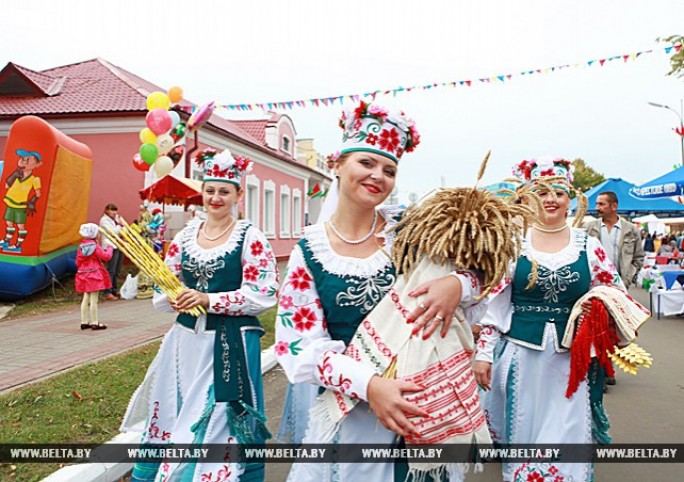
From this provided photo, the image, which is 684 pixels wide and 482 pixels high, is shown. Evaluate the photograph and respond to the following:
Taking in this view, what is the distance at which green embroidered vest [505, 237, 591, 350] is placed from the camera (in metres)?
3.16

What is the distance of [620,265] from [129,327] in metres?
7.04

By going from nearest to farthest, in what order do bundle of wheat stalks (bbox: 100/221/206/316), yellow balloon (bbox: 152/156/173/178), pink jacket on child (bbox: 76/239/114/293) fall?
bundle of wheat stalks (bbox: 100/221/206/316)
pink jacket on child (bbox: 76/239/114/293)
yellow balloon (bbox: 152/156/173/178)

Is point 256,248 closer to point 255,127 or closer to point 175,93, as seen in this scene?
point 175,93

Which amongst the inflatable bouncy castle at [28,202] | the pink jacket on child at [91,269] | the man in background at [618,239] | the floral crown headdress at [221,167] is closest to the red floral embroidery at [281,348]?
the floral crown headdress at [221,167]

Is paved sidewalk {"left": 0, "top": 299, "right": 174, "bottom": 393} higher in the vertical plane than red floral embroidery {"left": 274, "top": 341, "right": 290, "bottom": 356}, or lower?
lower

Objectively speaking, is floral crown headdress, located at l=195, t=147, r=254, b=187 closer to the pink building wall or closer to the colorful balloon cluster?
A: the colorful balloon cluster

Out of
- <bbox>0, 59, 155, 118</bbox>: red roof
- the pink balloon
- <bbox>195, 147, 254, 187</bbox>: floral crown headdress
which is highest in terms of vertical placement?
<bbox>0, 59, 155, 118</bbox>: red roof

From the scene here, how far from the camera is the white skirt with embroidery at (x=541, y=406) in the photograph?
304cm

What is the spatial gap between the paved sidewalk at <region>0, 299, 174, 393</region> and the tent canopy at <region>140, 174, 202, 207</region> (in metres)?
3.71

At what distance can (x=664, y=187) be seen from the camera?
34.4 feet

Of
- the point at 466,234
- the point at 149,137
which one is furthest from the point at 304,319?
the point at 149,137

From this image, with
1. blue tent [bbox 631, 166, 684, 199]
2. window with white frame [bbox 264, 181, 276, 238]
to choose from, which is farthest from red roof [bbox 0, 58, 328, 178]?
blue tent [bbox 631, 166, 684, 199]

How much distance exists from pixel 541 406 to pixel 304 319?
74.2 inches

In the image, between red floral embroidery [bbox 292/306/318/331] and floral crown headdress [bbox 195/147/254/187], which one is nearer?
red floral embroidery [bbox 292/306/318/331]
